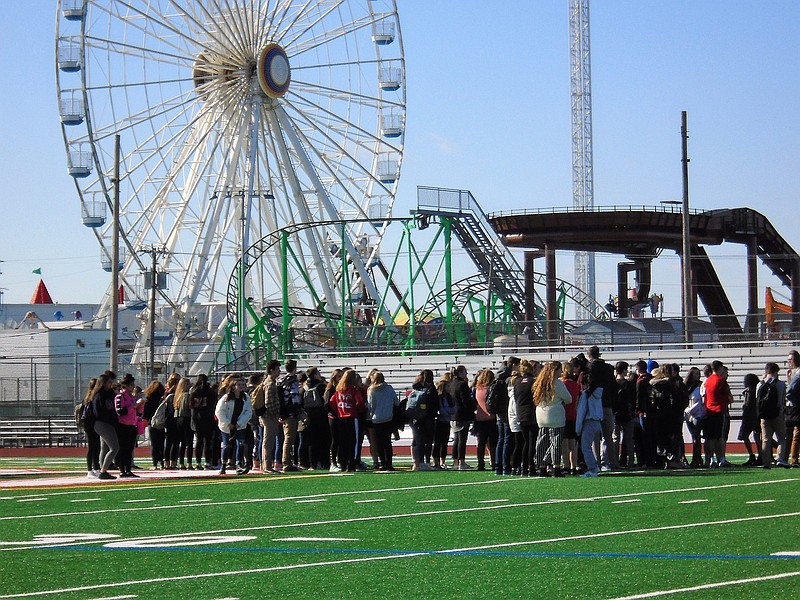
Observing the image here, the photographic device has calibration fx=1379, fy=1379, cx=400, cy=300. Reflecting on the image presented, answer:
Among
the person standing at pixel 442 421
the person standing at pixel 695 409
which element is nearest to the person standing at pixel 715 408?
the person standing at pixel 695 409

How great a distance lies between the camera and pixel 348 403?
73.3 ft

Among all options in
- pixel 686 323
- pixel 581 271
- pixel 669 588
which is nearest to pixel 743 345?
pixel 686 323

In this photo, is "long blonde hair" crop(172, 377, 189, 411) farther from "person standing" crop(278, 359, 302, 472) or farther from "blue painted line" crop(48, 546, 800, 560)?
"blue painted line" crop(48, 546, 800, 560)

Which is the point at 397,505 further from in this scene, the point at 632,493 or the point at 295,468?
the point at 295,468

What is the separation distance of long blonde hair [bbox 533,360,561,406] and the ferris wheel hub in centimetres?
3198

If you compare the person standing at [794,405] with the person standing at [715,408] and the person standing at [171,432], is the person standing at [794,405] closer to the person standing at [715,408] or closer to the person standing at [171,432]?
the person standing at [715,408]

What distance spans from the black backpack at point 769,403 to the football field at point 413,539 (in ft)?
4.86

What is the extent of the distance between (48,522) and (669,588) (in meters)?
7.63

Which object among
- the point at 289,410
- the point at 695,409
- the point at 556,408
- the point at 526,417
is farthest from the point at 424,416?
the point at 695,409

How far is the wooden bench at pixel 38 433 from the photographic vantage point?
126 feet

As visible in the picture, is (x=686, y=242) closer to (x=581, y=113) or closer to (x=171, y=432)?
(x=171, y=432)

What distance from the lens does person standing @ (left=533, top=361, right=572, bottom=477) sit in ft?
64.3

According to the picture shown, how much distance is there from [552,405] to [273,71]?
108 ft

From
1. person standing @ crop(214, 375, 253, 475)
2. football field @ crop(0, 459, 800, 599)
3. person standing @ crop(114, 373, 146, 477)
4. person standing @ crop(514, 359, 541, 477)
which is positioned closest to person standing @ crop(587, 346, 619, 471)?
person standing @ crop(514, 359, 541, 477)
